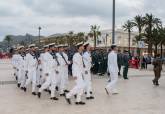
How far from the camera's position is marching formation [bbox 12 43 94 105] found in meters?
12.1

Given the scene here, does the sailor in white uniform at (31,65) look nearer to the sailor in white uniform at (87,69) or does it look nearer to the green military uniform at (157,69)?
the sailor in white uniform at (87,69)

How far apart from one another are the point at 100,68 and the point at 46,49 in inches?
491

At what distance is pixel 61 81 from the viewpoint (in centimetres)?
1440

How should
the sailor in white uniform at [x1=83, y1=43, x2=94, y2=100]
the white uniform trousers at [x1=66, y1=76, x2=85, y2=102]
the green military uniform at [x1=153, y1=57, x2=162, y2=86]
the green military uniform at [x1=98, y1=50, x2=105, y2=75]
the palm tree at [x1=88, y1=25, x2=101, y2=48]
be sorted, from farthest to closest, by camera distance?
the palm tree at [x1=88, y1=25, x2=101, y2=48] → the green military uniform at [x1=98, y1=50, x2=105, y2=75] → the green military uniform at [x1=153, y1=57, x2=162, y2=86] → the sailor in white uniform at [x1=83, y1=43, x2=94, y2=100] → the white uniform trousers at [x1=66, y1=76, x2=85, y2=102]

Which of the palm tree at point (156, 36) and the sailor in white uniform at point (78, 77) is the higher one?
the palm tree at point (156, 36)

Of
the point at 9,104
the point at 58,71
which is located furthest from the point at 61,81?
the point at 9,104

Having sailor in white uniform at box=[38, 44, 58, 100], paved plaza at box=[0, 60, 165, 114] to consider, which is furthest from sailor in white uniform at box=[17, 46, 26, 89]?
sailor in white uniform at box=[38, 44, 58, 100]

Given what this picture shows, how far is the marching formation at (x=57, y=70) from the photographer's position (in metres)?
12.1

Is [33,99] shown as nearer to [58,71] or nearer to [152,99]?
[58,71]

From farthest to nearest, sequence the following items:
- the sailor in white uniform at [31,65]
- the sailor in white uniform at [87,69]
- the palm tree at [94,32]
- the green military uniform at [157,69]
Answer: the palm tree at [94,32], the green military uniform at [157,69], the sailor in white uniform at [31,65], the sailor in white uniform at [87,69]

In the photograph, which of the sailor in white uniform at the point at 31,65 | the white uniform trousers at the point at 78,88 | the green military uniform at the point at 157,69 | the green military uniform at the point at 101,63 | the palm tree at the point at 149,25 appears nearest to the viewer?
the white uniform trousers at the point at 78,88

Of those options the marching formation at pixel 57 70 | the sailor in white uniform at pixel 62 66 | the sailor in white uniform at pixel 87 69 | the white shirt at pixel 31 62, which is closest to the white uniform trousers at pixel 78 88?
the marching formation at pixel 57 70

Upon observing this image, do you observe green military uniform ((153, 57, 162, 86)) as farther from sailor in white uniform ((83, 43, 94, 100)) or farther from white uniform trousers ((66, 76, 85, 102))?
white uniform trousers ((66, 76, 85, 102))

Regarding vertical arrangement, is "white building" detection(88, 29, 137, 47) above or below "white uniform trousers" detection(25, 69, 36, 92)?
above
